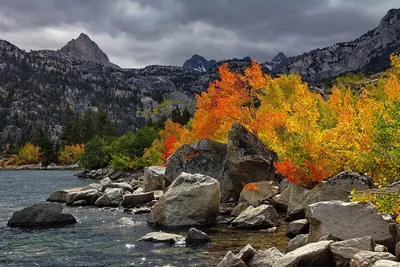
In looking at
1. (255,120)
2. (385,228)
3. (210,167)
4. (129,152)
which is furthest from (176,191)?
(129,152)

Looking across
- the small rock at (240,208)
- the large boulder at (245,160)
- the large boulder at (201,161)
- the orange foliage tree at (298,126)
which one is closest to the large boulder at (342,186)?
the orange foliage tree at (298,126)

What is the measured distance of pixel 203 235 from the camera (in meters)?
21.1

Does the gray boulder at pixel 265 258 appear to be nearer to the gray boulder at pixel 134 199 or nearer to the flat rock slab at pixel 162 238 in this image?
the flat rock slab at pixel 162 238

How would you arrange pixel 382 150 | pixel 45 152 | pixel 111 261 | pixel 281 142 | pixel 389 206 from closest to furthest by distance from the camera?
1. pixel 389 206
2. pixel 382 150
3. pixel 111 261
4. pixel 281 142
5. pixel 45 152

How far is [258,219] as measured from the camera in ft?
79.9

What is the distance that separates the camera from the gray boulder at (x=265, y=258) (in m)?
14.5

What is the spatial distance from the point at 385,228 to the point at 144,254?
11148 mm

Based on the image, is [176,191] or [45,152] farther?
[45,152]

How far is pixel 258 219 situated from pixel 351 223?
869 centimetres

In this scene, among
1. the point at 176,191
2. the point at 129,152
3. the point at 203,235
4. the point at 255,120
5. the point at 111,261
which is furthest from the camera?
the point at 129,152

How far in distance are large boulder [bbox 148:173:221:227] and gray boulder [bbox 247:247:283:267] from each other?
11.1 metres

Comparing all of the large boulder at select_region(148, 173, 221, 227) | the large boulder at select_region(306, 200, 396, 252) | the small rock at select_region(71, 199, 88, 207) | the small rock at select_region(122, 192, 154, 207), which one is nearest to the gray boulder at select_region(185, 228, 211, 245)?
the large boulder at select_region(148, 173, 221, 227)

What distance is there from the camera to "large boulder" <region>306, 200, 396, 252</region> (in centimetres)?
1585

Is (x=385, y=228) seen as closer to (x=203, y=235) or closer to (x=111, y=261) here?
(x=203, y=235)
